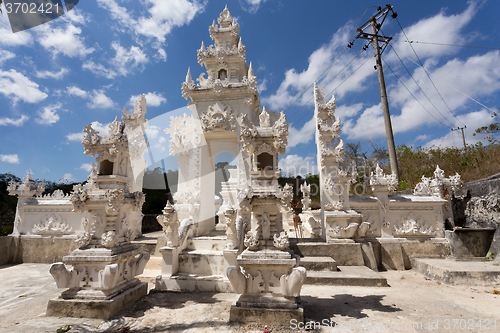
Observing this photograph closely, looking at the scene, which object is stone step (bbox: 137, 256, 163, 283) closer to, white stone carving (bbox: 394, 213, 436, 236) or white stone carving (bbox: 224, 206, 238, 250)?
white stone carving (bbox: 224, 206, 238, 250)

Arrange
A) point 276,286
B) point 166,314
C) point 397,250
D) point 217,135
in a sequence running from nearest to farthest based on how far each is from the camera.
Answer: point 276,286
point 166,314
point 397,250
point 217,135

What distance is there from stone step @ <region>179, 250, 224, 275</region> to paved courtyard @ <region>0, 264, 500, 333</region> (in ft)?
2.25

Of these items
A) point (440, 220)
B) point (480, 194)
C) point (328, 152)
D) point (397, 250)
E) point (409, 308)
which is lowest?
point (409, 308)

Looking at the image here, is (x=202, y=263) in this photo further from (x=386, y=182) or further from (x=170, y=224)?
(x=386, y=182)

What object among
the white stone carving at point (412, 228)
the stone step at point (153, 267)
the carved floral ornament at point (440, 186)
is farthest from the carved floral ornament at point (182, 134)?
the carved floral ornament at point (440, 186)

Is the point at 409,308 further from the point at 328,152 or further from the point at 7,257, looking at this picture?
the point at 7,257

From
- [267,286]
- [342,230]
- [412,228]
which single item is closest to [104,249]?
[267,286]

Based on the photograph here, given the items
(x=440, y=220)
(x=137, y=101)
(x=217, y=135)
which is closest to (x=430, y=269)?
(x=440, y=220)

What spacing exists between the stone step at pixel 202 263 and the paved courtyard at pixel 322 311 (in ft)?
2.25

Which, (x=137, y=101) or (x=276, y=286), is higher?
(x=137, y=101)

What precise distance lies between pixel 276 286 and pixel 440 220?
756cm

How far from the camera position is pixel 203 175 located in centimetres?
961

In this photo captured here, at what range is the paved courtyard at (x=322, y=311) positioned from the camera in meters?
4.28

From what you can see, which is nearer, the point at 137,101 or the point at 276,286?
the point at 276,286
